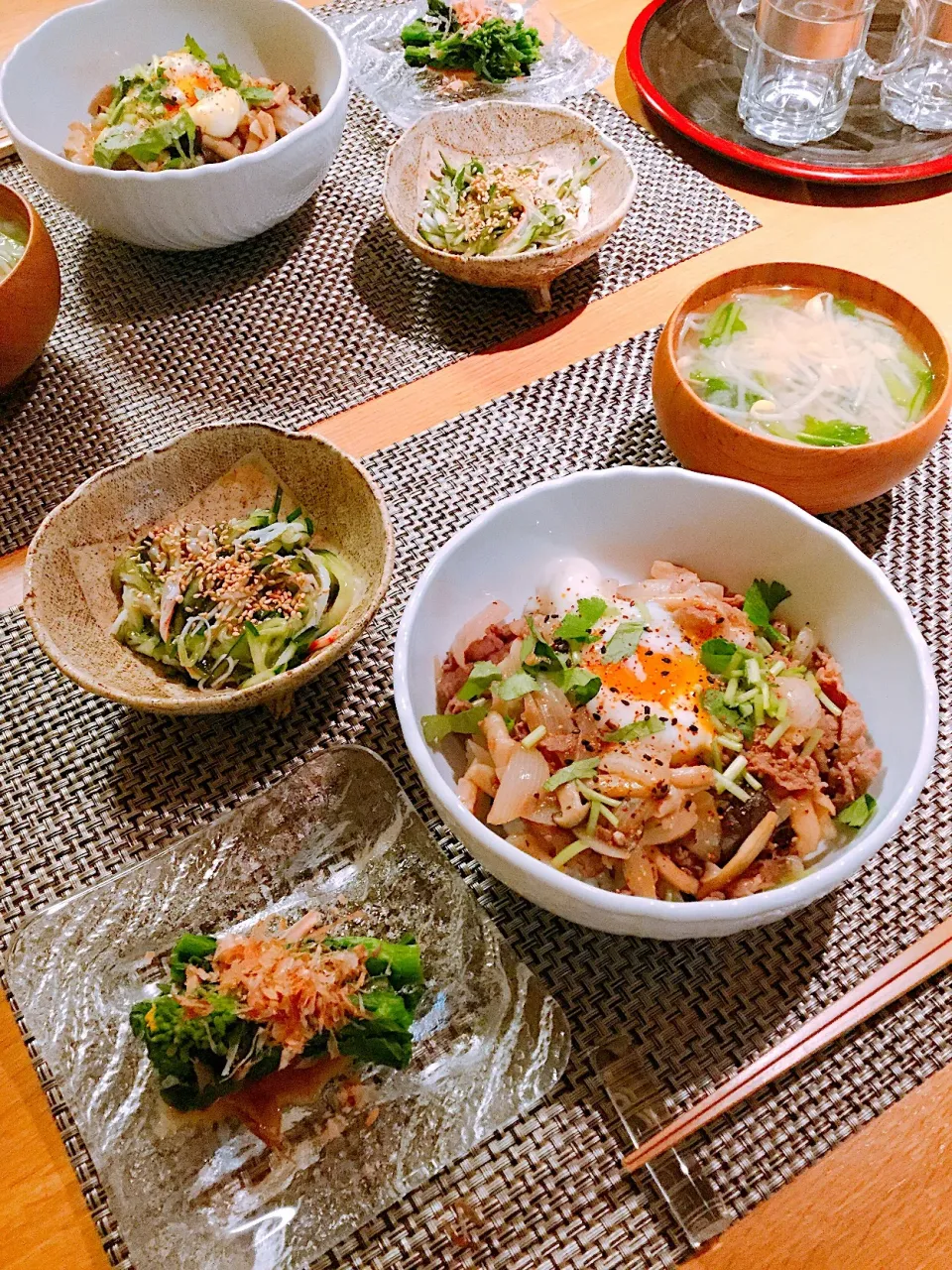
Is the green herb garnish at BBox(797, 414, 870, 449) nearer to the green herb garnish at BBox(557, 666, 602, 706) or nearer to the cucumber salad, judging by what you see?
the green herb garnish at BBox(557, 666, 602, 706)

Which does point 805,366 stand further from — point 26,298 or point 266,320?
point 26,298

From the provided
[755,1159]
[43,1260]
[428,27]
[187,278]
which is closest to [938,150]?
[428,27]

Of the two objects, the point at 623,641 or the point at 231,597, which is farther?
the point at 231,597

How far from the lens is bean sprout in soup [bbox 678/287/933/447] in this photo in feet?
5.19

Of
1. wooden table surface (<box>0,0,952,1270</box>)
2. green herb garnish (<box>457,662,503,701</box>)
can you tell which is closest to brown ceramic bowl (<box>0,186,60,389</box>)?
wooden table surface (<box>0,0,952,1270</box>)

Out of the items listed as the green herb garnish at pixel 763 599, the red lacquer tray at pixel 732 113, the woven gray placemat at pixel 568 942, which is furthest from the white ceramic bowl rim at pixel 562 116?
the green herb garnish at pixel 763 599

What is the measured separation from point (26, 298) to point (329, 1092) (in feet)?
4.78

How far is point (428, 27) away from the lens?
2.62m

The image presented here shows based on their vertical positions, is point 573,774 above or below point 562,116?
below

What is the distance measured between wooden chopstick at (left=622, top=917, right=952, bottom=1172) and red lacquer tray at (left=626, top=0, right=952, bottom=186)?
1767mm

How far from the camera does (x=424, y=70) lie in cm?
259

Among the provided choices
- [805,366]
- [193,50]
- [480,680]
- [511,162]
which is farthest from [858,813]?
[193,50]

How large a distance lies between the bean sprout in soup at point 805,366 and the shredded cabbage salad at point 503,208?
1.49 feet

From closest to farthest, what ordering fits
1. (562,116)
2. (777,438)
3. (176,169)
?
(777,438), (176,169), (562,116)
